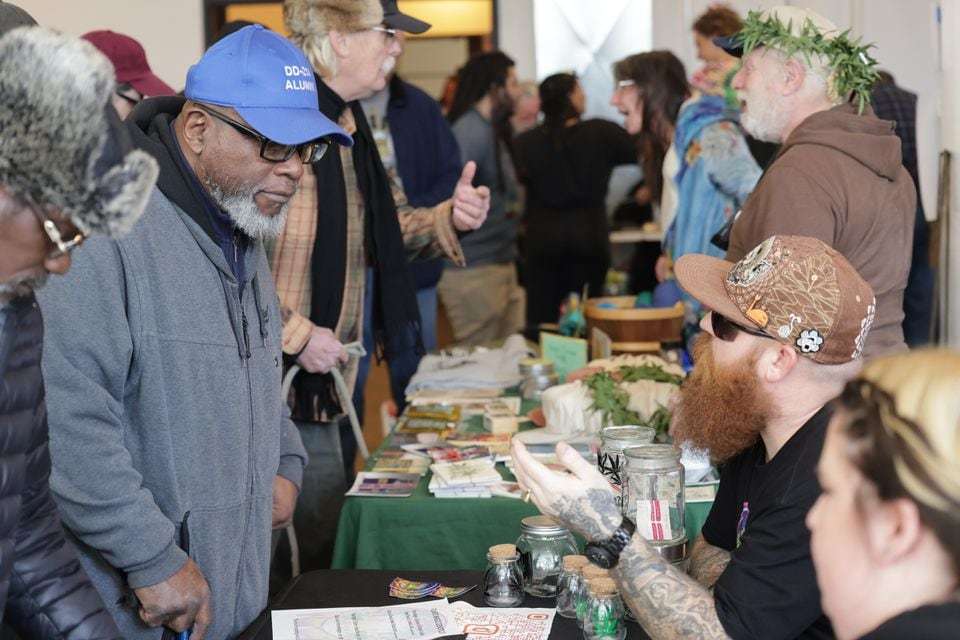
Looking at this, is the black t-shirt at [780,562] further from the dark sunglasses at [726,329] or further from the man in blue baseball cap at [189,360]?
the man in blue baseball cap at [189,360]

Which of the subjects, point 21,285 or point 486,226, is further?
point 486,226

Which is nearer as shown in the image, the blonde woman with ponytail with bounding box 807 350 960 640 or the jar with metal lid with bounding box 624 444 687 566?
the blonde woman with ponytail with bounding box 807 350 960 640

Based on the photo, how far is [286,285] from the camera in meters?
3.42

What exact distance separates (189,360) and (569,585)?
29.5 inches

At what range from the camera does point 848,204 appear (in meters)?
2.90

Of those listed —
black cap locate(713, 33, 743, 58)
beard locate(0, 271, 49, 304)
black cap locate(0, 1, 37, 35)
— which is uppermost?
black cap locate(0, 1, 37, 35)

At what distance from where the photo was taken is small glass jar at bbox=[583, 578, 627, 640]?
199cm

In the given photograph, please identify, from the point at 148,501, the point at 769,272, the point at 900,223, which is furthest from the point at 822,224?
the point at 148,501

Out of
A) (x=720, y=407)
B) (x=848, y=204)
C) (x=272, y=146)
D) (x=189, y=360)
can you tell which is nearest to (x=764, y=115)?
(x=848, y=204)

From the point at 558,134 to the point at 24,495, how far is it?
5.29 metres

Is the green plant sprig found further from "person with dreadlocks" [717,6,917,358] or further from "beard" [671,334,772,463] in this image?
"beard" [671,334,772,463]

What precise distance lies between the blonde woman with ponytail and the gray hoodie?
118 centimetres

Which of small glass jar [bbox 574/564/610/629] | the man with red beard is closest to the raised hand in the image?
the man with red beard

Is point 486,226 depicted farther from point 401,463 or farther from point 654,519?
point 654,519
